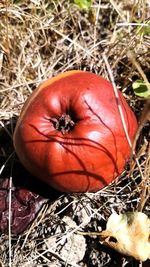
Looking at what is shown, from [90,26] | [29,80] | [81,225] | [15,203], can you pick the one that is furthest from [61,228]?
[90,26]

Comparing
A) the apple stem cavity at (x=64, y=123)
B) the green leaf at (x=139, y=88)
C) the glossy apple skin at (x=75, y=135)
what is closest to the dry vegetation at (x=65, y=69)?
the green leaf at (x=139, y=88)

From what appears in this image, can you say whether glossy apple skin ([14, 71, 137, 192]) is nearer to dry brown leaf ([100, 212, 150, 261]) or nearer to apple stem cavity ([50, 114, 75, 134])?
apple stem cavity ([50, 114, 75, 134])

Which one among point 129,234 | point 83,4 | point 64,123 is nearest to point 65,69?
point 83,4

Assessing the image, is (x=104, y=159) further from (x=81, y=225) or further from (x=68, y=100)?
(x=81, y=225)

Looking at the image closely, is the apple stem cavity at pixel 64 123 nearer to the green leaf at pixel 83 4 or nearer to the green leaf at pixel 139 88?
the green leaf at pixel 139 88

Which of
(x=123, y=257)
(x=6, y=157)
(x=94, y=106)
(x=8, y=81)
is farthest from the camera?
(x=8, y=81)

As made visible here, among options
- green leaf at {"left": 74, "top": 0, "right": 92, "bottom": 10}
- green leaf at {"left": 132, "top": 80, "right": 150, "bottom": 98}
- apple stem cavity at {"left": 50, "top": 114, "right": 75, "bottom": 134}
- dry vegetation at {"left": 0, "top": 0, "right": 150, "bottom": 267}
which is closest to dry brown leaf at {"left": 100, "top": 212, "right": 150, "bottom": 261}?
dry vegetation at {"left": 0, "top": 0, "right": 150, "bottom": 267}

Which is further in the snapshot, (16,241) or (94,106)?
(16,241)
